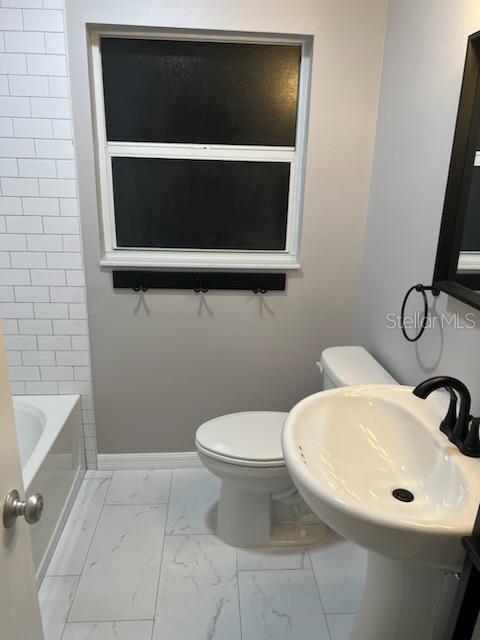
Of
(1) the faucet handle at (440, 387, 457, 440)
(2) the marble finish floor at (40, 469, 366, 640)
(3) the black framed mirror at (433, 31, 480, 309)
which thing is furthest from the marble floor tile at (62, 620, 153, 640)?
(3) the black framed mirror at (433, 31, 480, 309)

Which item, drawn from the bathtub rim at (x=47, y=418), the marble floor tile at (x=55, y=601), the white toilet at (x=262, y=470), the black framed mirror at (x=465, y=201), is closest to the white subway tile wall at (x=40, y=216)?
the bathtub rim at (x=47, y=418)

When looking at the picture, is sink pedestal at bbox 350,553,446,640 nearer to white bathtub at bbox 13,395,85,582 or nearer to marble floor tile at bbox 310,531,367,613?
marble floor tile at bbox 310,531,367,613

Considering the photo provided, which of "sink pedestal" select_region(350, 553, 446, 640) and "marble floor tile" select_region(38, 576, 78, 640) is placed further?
"marble floor tile" select_region(38, 576, 78, 640)

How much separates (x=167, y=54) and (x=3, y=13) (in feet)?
2.06

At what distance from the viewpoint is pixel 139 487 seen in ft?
7.57

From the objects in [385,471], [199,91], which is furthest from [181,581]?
[199,91]

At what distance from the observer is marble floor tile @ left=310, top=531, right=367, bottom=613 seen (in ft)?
5.57

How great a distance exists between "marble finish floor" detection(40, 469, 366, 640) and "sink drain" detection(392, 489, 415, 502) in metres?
0.73

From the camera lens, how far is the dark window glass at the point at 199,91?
196 cm

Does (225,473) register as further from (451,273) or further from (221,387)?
(451,273)

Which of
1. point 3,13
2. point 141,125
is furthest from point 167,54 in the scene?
point 3,13

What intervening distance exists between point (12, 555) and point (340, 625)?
1.21 m

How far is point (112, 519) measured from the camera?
2088mm

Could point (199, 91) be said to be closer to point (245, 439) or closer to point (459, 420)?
point (245, 439)
